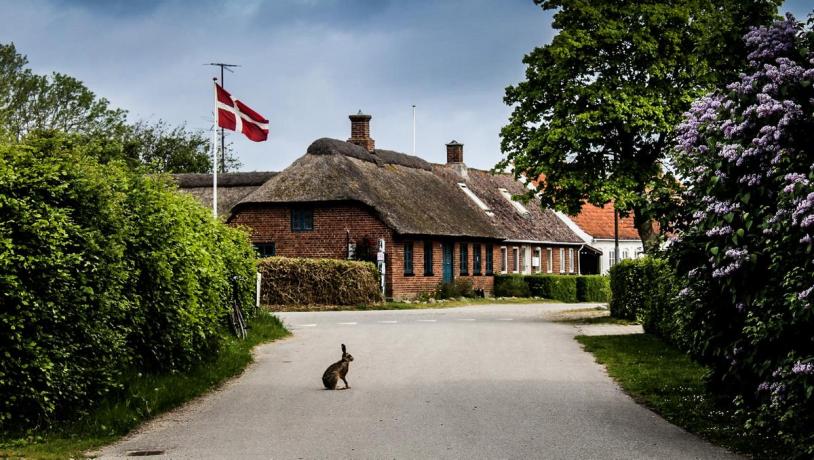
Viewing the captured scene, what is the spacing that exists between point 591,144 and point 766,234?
21498 millimetres

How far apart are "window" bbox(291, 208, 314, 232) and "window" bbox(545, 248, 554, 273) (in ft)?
62.5

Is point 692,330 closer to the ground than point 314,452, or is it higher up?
higher up

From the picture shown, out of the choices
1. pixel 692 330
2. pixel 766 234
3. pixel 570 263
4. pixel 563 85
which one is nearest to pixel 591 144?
pixel 563 85

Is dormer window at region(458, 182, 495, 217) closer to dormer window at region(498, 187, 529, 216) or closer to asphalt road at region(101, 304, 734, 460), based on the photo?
dormer window at region(498, 187, 529, 216)

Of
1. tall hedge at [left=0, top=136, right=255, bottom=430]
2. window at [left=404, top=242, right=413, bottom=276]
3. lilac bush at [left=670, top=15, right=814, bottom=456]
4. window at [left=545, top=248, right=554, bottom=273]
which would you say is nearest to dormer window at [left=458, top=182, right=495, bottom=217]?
window at [left=545, top=248, right=554, bottom=273]

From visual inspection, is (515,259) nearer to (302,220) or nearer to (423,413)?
(302,220)

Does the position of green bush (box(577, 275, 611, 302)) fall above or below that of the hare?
above

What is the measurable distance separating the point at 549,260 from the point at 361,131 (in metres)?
14.7

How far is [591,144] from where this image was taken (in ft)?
99.4

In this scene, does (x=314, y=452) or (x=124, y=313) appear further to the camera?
(x=124, y=313)

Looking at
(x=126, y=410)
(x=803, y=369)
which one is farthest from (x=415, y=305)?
(x=803, y=369)

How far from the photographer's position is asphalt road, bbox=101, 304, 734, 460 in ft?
31.3

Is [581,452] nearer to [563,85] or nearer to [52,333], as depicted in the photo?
[52,333]

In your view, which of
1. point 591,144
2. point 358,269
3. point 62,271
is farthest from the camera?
point 358,269
